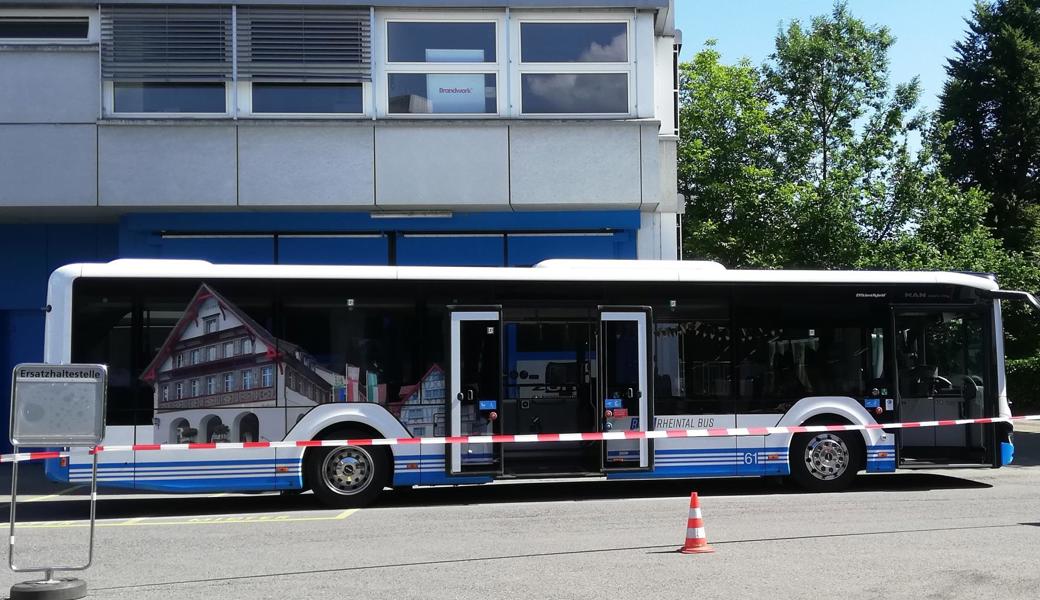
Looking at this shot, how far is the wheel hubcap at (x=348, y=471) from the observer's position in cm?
1359

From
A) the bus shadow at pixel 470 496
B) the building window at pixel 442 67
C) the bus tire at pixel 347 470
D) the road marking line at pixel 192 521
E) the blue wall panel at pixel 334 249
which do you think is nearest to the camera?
the road marking line at pixel 192 521

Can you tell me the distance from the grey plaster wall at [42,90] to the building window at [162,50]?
1.74 ft

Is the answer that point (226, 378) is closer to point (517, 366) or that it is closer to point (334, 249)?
point (517, 366)

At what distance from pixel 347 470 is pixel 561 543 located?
4091 mm

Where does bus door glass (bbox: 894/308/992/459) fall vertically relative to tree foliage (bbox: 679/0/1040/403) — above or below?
below

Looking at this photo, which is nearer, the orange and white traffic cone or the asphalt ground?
the asphalt ground

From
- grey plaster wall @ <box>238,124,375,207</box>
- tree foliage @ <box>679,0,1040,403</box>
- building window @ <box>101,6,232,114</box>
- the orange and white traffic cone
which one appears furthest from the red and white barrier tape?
tree foliage @ <box>679,0,1040,403</box>

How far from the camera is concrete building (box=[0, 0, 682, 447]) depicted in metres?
19.9

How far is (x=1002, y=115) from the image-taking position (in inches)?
1885

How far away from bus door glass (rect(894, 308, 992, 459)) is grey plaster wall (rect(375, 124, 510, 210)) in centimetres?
805

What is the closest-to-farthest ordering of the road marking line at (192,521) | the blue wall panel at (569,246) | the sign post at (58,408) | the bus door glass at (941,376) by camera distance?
the sign post at (58,408)
the road marking line at (192,521)
the bus door glass at (941,376)
the blue wall panel at (569,246)

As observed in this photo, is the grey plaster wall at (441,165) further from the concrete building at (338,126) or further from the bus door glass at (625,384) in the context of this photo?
the bus door glass at (625,384)

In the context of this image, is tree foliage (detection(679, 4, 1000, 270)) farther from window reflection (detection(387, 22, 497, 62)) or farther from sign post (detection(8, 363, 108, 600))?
sign post (detection(8, 363, 108, 600))

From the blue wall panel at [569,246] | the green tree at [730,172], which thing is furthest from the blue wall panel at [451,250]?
the green tree at [730,172]
